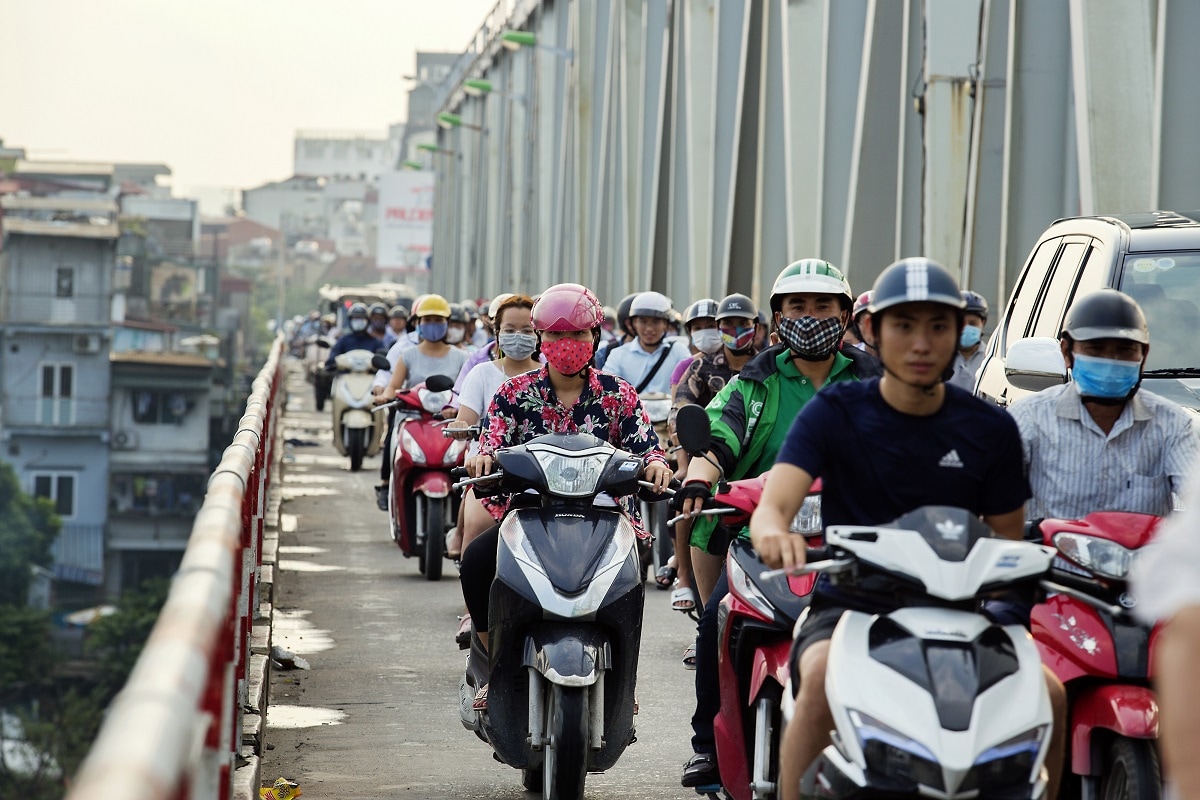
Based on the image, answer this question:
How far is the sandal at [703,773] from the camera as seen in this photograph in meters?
5.73

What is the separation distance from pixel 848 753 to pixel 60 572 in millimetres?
80410

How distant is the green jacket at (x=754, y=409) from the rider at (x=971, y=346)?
5.05 m

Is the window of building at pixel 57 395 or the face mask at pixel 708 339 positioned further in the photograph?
Result: the window of building at pixel 57 395

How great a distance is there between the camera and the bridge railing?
2.29 metres

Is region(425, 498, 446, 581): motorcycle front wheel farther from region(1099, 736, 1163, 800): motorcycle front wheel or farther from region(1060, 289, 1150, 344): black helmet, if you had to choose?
region(1099, 736, 1163, 800): motorcycle front wheel

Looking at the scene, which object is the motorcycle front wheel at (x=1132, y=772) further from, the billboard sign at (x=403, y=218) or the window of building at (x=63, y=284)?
the billboard sign at (x=403, y=218)

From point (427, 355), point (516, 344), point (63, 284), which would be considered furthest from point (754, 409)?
point (63, 284)

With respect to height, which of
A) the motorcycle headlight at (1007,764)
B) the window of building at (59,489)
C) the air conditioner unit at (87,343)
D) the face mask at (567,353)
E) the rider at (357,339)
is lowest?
the window of building at (59,489)

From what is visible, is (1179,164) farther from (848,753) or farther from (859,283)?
(848,753)

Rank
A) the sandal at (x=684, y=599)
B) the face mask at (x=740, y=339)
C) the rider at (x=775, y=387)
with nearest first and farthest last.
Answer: the rider at (x=775, y=387) < the sandal at (x=684, y=599) < the face mask at (x=740, y=339)

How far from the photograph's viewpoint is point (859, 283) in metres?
17.8

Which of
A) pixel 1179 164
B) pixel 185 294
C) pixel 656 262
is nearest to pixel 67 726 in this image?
pixel 656 262

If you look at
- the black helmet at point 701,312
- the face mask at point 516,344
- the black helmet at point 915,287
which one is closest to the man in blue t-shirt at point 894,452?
the black helmet at point 915,287

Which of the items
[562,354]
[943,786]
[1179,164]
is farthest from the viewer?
[1179,164]
